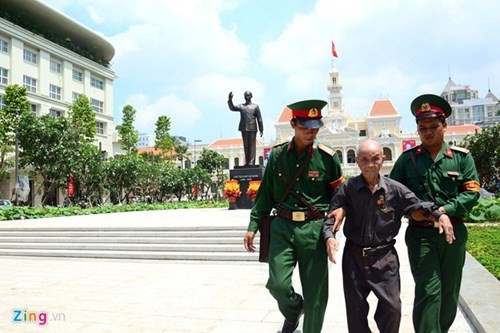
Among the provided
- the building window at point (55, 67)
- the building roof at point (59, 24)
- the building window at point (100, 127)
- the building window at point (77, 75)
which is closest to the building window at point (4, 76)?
the building window at point (55, 67)

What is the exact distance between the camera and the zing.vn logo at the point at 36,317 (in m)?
4.27

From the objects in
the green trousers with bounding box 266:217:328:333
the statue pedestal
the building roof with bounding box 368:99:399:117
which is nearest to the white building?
the statue pedestal

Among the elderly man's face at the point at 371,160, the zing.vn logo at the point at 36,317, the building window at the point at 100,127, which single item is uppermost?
the building window at the point at 100,127

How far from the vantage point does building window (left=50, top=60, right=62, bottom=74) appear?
39188 millimetres

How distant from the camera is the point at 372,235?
2.77 meters

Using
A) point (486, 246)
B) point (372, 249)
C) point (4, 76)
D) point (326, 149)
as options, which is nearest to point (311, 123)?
point (326, 149)

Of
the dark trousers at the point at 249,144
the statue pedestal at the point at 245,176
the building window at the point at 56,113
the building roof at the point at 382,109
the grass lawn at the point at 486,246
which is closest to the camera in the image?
the grass lawn at the point at 486,246

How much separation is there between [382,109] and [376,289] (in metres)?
90.5

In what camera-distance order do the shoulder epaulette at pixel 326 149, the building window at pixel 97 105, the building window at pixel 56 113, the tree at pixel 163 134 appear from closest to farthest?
the shoulder epaulette at pixel 326 149 < the building window at pixel 56 113 < the building window at pixel 97 105 < the tree at pixel 163 134

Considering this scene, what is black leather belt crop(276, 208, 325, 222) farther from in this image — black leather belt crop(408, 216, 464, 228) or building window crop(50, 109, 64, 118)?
building window crop(50, 109, 64, 118)

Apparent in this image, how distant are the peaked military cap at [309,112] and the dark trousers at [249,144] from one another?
449 inches

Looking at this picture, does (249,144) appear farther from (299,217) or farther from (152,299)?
(299,217)

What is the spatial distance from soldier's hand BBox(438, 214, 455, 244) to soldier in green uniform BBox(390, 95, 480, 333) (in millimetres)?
132

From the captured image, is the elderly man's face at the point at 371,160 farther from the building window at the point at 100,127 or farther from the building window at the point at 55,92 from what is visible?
the building window at the point at 100,127
